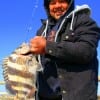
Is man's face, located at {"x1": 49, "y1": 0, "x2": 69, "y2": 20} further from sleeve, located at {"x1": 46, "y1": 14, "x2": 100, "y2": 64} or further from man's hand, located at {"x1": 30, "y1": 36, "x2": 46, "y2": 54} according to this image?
man's hand, located at {"x1": 30, "y1": 36, "x2": 46, "y2": 54}

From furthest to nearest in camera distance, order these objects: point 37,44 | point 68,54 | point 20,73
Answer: point 20,73
point 68,54
point 37,44

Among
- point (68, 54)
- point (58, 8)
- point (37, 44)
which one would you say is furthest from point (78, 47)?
point (58, 8)

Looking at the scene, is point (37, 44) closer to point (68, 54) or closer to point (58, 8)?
point (68, 54)

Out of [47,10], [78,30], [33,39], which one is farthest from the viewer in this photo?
[47,10]

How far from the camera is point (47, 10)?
15.4ft

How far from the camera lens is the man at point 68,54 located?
13.7ft

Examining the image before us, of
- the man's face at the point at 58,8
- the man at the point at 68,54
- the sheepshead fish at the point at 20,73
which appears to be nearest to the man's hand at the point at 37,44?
the man at the point at 68,54

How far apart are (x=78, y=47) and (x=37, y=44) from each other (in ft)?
1.12

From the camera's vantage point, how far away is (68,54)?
416cm

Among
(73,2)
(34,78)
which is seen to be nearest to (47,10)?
Answer: (73,2)

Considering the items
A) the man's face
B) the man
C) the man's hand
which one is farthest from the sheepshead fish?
the man's face

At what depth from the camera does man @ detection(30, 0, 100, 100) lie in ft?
13.7

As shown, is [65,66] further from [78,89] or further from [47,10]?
[47,10]

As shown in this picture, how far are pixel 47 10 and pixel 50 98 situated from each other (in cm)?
79
